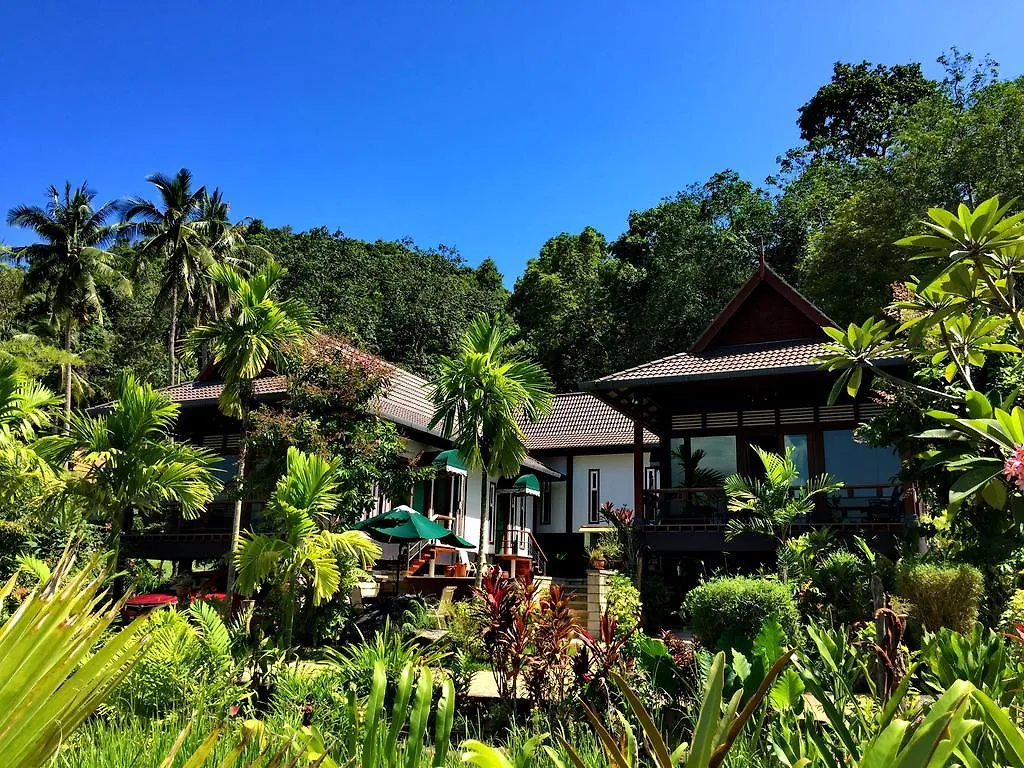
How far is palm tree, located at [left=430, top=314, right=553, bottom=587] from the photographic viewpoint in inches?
595

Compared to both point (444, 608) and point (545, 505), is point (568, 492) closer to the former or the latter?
point (545, 505)

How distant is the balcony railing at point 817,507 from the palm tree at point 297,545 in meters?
6.44

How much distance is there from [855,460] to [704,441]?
2872mm

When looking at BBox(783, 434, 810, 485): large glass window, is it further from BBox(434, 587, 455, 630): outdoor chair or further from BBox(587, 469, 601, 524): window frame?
BBox(587, 469, 601, 524): window frame

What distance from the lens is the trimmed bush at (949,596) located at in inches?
354

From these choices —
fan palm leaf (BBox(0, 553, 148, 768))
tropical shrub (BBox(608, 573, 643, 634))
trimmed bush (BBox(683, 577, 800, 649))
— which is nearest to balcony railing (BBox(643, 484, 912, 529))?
tropical shrub (BBox(608, 573, 643, 634))

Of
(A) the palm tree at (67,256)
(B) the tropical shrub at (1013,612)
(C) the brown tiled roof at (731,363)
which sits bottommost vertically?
(B) the tropical shrub at (1013,612)

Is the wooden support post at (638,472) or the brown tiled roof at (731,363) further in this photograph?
the wooden support post at (638,472)

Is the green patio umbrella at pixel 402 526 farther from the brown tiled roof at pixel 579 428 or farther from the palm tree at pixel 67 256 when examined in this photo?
the palm tree at pixel 67 256

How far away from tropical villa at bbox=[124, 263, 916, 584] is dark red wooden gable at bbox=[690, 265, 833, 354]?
29mm

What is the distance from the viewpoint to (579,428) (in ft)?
85.9

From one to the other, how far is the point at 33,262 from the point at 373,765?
3315 centimetres

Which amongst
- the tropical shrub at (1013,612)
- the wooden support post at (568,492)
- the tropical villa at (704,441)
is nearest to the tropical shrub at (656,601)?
the tropical villa at (704,441)

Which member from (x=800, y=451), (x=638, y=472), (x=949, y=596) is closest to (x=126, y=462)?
(x=638, y=472)
